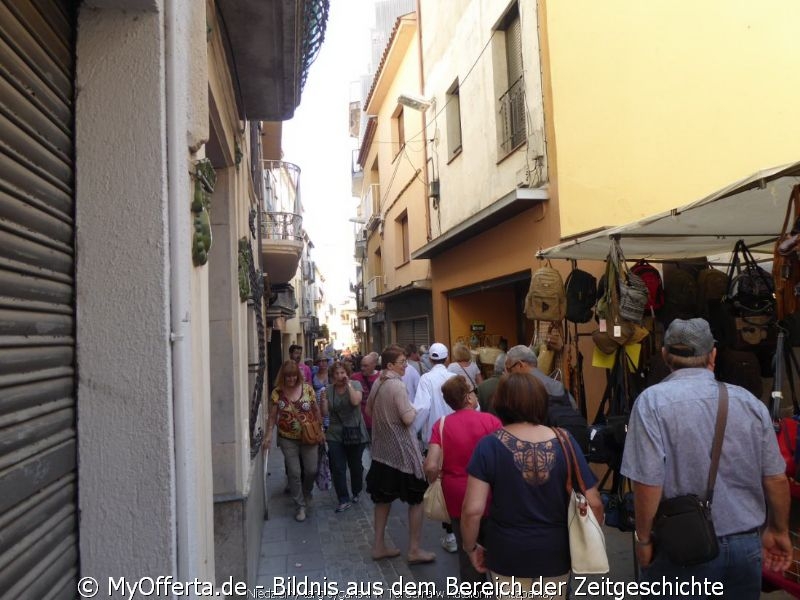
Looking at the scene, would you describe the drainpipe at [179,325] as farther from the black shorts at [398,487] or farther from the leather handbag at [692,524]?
the black shorts at [398,487]

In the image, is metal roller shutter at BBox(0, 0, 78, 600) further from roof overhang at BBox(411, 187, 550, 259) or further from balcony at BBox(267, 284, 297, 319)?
balcony at BBox(267, 284, 297, 319)

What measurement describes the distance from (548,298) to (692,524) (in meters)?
3.77

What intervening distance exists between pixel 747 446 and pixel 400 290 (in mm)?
13267

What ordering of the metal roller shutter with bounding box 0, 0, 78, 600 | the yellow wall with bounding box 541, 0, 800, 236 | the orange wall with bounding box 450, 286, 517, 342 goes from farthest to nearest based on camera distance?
the orange wall with bounding box 450, 286, 517, 342 → the yellow wall with bounding box 541, 0, 800, 236 → the metal roller shutter with bounding box 0, 0, 78, 600

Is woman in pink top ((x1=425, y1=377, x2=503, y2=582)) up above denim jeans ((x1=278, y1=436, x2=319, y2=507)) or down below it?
above

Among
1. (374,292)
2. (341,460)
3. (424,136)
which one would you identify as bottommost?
(341,460)

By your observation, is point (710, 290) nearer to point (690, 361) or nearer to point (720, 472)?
point (690, 361)

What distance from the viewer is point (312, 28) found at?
15.4 feet

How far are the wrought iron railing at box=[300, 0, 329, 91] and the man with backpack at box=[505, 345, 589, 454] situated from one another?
9.24 feet

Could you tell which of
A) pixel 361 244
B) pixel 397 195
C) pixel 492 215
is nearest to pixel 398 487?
pixel 492 215

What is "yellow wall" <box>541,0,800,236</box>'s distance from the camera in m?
7.73

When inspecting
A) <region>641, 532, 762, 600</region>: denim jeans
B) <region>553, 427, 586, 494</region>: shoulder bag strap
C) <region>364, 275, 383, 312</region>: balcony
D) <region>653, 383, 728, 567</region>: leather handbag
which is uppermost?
<region>364, 275, 383, 312</region>: balcony

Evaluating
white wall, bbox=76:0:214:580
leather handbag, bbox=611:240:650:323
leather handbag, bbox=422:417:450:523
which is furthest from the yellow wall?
white wall, bbox=76:0:214:580

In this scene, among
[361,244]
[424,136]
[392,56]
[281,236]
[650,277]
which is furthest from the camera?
[361,244]
